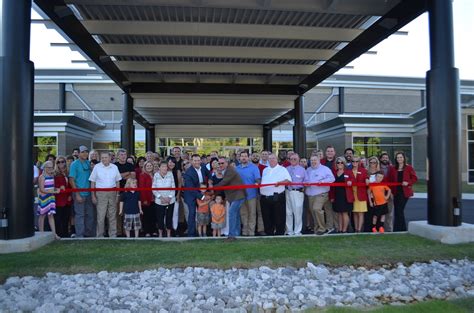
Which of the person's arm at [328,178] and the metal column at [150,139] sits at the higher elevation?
the metal column at [150,139]

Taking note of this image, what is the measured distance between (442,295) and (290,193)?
403 centimetres

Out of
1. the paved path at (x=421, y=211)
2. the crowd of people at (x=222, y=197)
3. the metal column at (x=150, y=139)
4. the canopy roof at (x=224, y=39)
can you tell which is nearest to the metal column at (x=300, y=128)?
the canopy roof at (x=224, y=39)

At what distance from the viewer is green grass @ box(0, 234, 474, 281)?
18.6 ft

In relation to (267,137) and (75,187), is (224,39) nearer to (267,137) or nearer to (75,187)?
(75,187)

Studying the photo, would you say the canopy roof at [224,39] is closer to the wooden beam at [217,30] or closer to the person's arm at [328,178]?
the wooden beam at [217,30]

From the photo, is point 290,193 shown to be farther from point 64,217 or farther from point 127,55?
point 127,55

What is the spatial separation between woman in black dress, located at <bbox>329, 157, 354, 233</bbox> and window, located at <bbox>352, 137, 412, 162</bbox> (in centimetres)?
1909

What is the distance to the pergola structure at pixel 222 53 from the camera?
21.9 feet

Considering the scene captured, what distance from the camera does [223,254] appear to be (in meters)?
6.16

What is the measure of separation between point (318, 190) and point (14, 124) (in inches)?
243

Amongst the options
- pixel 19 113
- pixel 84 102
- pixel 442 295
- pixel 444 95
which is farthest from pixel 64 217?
pixel 84 102

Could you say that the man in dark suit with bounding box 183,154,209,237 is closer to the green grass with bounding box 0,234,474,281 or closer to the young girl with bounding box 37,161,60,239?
the green grass with bounding box 0,234,474,281

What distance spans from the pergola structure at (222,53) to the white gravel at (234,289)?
2.31 meters

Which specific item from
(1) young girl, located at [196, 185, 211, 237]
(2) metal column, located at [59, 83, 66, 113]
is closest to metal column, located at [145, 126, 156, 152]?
(2) metal column, located at [59, 83, 66, 113]
